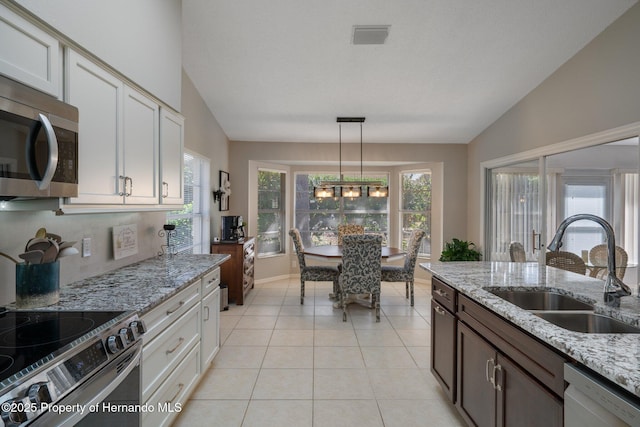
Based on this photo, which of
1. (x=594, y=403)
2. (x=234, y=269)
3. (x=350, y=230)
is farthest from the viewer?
(x=350, y=230)

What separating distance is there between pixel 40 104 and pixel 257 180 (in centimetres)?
452

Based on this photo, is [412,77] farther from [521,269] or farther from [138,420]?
[138,420]

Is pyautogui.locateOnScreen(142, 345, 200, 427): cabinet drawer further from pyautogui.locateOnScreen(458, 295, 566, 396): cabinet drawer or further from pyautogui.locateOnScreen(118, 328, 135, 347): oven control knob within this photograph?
pyautogui.locateOnScreen(458, 295, 566, 396): cabinet drawer

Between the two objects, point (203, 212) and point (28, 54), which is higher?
point (28, 54)

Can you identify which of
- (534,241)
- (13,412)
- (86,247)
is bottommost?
(13,412)

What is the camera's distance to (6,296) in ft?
5.09

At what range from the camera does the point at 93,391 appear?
115cm

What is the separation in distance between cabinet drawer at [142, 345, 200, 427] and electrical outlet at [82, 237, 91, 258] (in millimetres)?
917

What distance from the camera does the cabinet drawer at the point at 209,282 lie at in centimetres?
246

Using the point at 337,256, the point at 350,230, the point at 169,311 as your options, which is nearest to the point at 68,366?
the point at 169,311

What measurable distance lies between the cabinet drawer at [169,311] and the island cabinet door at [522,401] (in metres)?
1.72

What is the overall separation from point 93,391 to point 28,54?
4.30 ft

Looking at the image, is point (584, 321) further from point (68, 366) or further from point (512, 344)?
point (68, 366)

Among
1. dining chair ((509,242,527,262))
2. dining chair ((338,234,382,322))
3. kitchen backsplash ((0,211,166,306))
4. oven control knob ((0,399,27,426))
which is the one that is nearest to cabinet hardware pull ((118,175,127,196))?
kitchen backsplash ((0,211,166,306))
